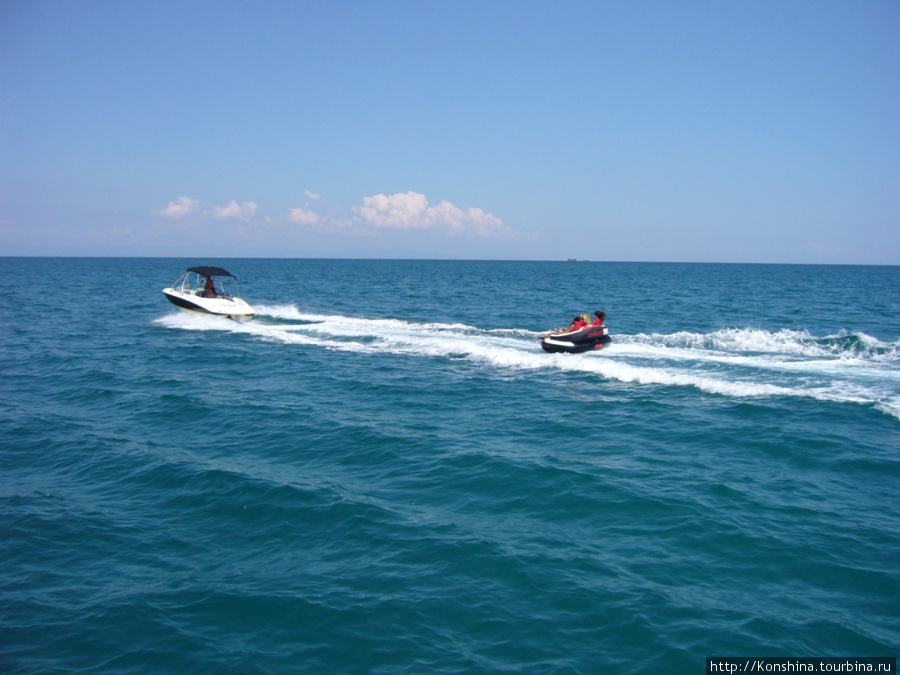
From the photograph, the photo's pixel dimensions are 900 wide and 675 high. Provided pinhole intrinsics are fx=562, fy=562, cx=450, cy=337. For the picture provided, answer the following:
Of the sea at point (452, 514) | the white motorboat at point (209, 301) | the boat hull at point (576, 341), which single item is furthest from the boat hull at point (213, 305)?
the boat hull at point (576, 341)

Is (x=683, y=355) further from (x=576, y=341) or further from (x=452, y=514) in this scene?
(x=452, y=514)

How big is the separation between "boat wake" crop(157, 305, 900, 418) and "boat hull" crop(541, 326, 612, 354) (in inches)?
12.5

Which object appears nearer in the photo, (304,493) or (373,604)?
(373,604)

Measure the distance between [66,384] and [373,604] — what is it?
19280 millimetres

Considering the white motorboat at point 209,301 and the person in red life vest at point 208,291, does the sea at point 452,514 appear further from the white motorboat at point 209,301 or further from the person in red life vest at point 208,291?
the person in red life vest at point 208,291

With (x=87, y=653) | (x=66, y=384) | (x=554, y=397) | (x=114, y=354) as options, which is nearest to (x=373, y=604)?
(x=87, y=653)

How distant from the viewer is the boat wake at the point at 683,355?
789 inches

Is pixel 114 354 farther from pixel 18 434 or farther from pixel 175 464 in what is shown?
pixel 175 464

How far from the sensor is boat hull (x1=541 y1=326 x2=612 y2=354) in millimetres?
24984

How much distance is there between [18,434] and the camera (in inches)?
634

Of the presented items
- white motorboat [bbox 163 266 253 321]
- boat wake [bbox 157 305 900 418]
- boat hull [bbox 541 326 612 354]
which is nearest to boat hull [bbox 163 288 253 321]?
white motorboat [bbox 163 266 253 321]

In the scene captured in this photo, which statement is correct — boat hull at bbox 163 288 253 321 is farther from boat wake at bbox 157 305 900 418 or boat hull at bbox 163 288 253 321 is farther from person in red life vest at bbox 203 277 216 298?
boat wake at bbox 157 305 900 418

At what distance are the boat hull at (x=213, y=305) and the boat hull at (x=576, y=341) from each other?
22.2 metres

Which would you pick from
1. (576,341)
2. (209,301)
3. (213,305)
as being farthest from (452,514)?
(209,301)
